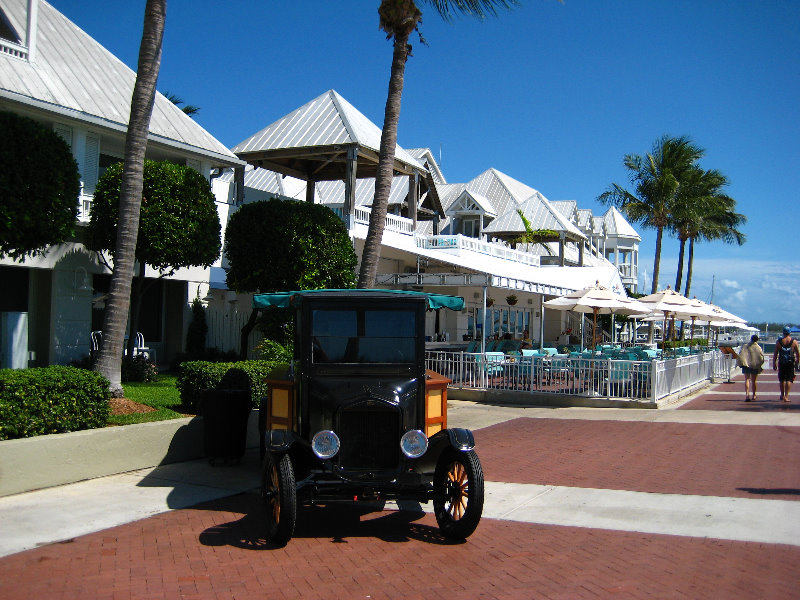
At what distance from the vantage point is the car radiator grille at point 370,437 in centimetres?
660

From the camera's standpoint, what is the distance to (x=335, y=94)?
23734 mm

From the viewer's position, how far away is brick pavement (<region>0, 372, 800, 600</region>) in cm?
522

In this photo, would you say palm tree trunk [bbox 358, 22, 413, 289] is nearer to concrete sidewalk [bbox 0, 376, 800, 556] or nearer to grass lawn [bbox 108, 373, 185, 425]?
grass lawn [bbox 108, 373, 185, 425]

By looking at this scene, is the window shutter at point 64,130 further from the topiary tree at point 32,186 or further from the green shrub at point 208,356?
the green shrub at point 208,356

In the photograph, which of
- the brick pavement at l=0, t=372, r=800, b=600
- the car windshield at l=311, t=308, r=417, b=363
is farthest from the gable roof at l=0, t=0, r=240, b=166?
the brick pavement at l=0, t=372, r=800, b=600

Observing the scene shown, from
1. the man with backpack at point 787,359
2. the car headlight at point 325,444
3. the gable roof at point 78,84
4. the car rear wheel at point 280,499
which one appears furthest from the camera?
the man with backpack at point 787,359

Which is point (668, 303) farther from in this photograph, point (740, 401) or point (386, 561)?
point (386, 561)

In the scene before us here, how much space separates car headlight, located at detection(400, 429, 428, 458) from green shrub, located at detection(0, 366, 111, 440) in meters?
4.41

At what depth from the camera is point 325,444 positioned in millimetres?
6383

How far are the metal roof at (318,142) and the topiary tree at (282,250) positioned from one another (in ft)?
18.3

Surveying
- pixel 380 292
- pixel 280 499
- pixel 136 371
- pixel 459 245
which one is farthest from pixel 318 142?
pixel 280 499

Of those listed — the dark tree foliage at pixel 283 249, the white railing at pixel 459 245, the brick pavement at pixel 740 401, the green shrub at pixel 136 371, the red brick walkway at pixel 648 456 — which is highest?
the white railing at pixel 459 245

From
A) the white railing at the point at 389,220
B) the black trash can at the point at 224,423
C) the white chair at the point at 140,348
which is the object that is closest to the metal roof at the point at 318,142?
the white railing at the point at 389,220

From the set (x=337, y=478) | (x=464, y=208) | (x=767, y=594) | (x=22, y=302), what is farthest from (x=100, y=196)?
(x=464, y=208)
